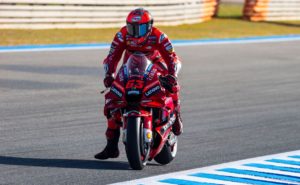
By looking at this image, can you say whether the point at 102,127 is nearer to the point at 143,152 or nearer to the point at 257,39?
the point at 143,152

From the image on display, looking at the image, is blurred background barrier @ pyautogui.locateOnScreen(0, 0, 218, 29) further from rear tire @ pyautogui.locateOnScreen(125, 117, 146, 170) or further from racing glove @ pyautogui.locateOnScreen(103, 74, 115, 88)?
rear tire @ pyautogui.locateOnScreen(125, 117, 146, 170)

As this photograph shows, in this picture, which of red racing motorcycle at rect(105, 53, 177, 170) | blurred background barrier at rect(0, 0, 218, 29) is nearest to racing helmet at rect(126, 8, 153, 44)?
red racing motorcycle at rect(105, 53, 177, 170)

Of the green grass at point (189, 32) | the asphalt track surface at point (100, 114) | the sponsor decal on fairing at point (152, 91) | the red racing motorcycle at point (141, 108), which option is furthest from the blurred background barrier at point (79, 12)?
the sponsor decal on fairing at point (152, 91)

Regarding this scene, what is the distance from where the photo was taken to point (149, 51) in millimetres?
8508

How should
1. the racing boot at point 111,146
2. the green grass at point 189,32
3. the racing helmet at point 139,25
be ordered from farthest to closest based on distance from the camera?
the green grass at point 189,32 → the racing boot at point 111,146 → the racing helmet at point 139,25

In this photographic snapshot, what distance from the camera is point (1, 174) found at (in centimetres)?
790

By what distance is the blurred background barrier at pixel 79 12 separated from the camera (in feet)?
77.7

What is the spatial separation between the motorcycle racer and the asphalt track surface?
383 millimetres

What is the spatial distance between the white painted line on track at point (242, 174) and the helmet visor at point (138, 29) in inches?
55.0

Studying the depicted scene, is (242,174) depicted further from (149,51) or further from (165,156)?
(149,51)

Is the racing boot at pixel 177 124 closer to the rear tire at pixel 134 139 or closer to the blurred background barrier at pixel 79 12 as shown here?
the rear tire at pixel 134 139

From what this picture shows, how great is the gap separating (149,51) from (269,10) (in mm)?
26822

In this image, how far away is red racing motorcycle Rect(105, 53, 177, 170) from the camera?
7957 mm

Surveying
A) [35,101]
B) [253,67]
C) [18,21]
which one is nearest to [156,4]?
[18,21]
